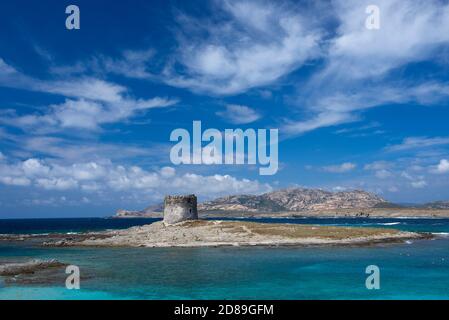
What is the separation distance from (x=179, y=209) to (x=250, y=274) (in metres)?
47.3

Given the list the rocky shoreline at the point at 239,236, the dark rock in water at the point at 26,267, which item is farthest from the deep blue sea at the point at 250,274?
the rocky shoreline at the point at 239,236

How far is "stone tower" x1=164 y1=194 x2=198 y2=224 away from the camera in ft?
276

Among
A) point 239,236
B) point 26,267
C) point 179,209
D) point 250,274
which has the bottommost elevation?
point 250,274

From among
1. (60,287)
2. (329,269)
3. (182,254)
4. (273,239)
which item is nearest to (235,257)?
(182,254)

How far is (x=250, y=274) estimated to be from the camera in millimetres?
38438

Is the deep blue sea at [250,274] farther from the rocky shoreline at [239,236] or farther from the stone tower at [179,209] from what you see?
the stone tower at [179,209]

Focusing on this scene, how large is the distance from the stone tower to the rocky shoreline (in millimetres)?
2756

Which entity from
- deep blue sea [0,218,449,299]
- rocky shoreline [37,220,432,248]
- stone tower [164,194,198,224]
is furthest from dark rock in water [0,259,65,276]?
stone tower [164,194,198,224]

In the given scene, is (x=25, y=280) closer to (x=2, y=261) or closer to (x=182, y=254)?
(x=2, y=261)

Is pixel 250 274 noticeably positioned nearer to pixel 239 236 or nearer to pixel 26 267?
pixel 26 267

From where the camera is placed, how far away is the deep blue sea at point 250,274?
101 feet

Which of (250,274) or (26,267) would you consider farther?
(26,267)

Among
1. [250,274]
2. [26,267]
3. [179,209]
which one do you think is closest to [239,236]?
[179,209]

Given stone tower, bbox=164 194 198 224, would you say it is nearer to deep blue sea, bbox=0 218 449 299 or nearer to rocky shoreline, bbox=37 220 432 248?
rocky shoreline, bbox=37 220 432 248
